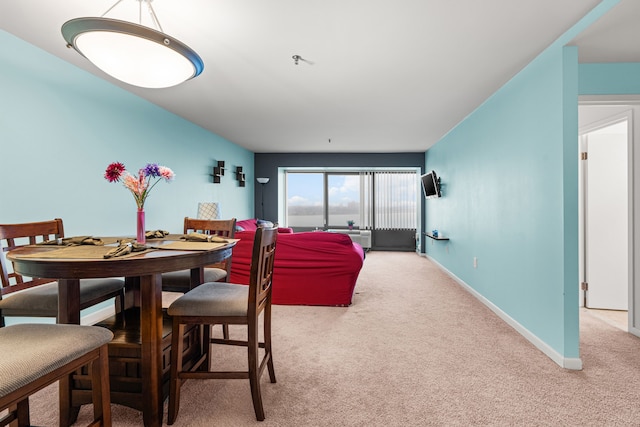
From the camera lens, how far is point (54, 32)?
2229 mm

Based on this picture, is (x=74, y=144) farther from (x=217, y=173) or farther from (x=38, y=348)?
(x=217, y=173)

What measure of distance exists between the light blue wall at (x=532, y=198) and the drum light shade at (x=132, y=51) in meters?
2.46

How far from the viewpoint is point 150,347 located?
1446mm

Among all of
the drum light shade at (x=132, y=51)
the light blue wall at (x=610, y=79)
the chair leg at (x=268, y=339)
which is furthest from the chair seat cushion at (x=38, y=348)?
the light blue wall at (x=610, y=79)

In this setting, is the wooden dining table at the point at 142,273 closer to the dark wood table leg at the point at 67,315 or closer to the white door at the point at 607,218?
the dark wood table leg at the point at 67,315

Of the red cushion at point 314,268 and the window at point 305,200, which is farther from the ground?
the window at point 305,200

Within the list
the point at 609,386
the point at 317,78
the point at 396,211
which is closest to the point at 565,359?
the point at 609,386

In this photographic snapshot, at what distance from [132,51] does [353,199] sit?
271 inches

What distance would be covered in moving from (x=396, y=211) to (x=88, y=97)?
6.72 metres

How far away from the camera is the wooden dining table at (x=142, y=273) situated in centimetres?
122

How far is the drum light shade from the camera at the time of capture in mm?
1328

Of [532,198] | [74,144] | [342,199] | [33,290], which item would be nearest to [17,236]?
[33,290]

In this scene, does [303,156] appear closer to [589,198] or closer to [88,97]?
[88,97]

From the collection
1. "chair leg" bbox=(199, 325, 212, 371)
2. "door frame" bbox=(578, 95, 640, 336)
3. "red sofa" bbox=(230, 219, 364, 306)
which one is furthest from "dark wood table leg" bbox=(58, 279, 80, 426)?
"door frame" bbox=(578, 95, 640, 336)
